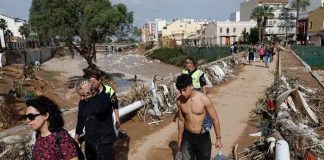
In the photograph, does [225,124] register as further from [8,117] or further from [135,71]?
[135,71]

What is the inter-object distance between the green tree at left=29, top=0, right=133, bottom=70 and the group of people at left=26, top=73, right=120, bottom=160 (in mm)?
23413

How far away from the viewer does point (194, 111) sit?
4461 millimetres

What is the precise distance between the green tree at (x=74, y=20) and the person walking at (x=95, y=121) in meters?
23.5

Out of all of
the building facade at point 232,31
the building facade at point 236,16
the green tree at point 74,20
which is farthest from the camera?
the building facade at point 236,16

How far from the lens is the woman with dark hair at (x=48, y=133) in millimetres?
2869

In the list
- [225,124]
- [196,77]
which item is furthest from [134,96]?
[196,77]

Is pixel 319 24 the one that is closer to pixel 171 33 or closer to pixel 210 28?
pixel 210 28

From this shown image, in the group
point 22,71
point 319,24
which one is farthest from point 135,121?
point 319,24

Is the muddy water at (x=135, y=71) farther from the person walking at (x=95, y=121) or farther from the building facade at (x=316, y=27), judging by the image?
the building facade at (x=316, y=27)

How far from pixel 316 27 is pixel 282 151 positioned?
56157mm

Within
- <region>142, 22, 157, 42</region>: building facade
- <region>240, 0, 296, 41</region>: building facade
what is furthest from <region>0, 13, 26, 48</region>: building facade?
<region>142, 22, 157, 42</region>: building facade

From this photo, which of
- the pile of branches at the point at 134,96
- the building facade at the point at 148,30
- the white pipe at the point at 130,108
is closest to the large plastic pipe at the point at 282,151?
the white pipe at the point at 130,108

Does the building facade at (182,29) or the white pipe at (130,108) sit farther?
the building facade at (182,29)

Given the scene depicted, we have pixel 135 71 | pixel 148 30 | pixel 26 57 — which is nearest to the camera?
pixel 26 57
